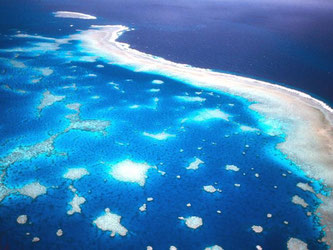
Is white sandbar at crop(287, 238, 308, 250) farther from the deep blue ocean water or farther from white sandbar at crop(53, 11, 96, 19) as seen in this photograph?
white sandbar at crop(53, 11, 96, 19)

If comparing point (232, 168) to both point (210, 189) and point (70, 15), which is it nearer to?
point (210, 189)

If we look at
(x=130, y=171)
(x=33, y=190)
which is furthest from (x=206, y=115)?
(x=33, y=190)

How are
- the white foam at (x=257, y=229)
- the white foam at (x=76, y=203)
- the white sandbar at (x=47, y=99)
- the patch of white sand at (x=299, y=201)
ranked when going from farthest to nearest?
the white sandbar at (x=47, y=99) < the patch of white sand at (x=299, y=201) < the white foam at (x=76, y=203) < the white foam at (x=257, y=229)

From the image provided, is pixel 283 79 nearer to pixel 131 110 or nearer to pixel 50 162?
pixel 131 110

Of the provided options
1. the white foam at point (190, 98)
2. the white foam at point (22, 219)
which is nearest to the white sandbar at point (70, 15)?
the white foam at point (190, 98)

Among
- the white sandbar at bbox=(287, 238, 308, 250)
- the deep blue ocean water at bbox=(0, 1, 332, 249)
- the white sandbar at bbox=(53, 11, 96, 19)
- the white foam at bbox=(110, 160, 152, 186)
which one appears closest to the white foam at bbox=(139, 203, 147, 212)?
the deep blue ocean water at bbox=(0, 1, 332, 249)

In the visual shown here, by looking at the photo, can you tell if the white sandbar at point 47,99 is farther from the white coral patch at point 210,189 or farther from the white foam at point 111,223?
the white coral patch at point 210,189
